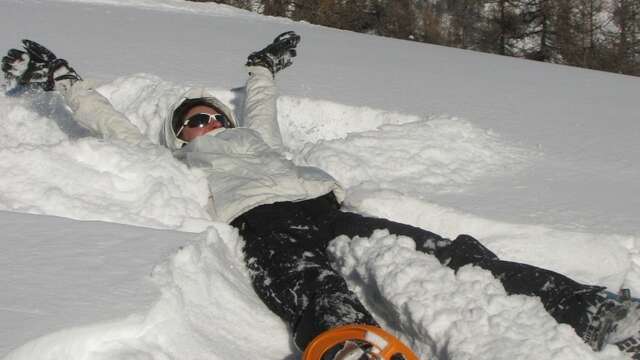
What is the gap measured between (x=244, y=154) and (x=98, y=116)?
2.59ft

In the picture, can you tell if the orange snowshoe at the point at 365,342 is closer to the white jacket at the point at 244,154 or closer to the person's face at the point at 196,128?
the white jacket at the point at 244,154

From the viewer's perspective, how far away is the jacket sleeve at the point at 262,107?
356cm

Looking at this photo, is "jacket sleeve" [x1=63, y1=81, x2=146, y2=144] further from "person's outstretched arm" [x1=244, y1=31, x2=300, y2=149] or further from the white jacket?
"person's outstretched arm" [x1=244, y1=31, x2=300, y2=149]

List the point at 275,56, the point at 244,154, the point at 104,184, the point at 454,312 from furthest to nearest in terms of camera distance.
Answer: the point at 275,56
the point at 244,154
the point at 104,184
the point at 454,312

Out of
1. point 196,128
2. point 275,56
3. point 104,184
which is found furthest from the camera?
point 275,56

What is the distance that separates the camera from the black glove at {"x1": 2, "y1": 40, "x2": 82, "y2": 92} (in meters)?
3.63

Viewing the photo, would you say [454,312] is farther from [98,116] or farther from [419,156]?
[98,116]

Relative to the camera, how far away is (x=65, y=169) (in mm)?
2857

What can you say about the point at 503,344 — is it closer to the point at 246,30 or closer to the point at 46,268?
the point at 46,268

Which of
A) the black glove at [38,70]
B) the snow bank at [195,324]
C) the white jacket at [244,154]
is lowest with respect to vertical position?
the snow bank at [195,324]

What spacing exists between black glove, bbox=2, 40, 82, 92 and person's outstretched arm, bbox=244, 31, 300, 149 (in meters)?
0.86

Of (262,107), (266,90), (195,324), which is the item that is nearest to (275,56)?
(266,90)

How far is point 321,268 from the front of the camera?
2.34 metres

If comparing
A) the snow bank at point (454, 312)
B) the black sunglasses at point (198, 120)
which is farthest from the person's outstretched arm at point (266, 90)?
the snow bank at point (454, 312)
